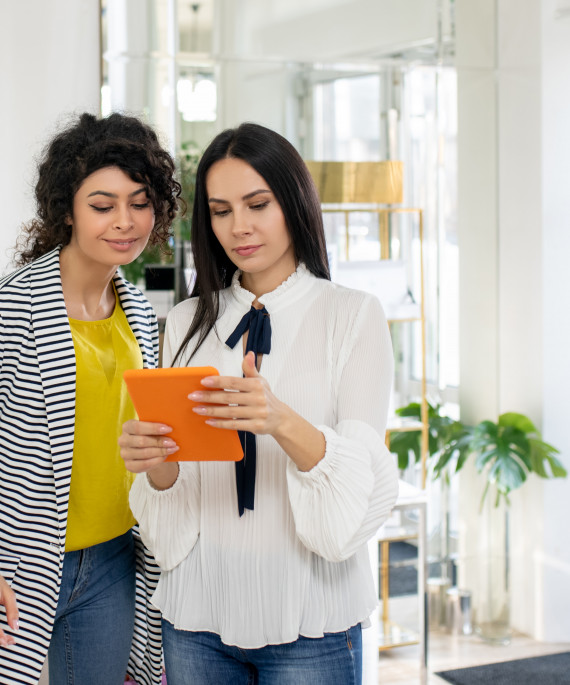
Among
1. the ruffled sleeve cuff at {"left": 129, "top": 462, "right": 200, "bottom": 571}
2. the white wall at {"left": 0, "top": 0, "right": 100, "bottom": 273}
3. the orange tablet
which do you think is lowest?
the ruffled sleeve cuff at {"left": 129, "top": 462, "right": 200, "bottom": 571}

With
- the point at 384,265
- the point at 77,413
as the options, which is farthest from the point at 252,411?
the point at 384,265

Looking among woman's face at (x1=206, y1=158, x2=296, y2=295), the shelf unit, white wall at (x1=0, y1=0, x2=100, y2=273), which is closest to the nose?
woman's face at (x1=206, y1=158, x2=296, y2=295)

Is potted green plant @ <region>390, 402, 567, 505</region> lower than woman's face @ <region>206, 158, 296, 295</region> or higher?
lower

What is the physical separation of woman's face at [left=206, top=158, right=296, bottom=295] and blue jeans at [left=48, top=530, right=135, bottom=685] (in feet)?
2.25

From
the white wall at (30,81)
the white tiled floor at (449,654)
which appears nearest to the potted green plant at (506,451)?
the white tiled floor at (449,654)

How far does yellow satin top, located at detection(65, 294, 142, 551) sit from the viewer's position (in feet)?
5.43

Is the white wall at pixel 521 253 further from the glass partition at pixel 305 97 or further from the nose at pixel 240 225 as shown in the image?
the nose at pixel 240 225

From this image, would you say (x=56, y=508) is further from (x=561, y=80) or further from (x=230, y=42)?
(x=561, y=80)

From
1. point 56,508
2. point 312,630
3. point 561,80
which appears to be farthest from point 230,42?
point 312,630

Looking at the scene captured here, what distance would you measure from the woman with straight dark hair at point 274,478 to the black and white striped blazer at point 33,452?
227mm

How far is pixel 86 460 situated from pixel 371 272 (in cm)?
191

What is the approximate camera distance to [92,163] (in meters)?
1.67

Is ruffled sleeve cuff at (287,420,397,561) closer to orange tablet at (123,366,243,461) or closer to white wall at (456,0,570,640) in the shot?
orange tablet at (123,366,243,461)

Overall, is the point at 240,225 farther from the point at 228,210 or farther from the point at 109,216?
the point at 109,216
